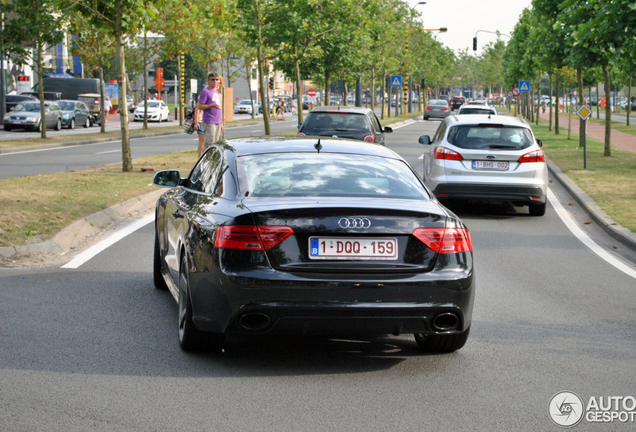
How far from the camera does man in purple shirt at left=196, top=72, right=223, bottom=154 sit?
1856 centimetres

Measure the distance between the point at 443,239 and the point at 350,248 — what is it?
1.90ft

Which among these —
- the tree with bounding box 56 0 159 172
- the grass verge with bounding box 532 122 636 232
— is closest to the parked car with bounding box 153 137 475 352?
the grass verge with bounding box 532 122 636 232

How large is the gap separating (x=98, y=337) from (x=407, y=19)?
3003 inches

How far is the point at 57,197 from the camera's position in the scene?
1327cm

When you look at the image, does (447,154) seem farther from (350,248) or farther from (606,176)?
(350,248)

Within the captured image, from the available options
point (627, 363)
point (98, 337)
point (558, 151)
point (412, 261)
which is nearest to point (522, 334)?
point (627, 363)

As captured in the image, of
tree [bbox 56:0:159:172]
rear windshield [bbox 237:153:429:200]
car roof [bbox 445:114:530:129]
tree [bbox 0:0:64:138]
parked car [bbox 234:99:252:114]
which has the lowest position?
rear windshield [bbox 237:153:429:200]

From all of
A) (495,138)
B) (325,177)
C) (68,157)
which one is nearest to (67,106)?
(68,157)

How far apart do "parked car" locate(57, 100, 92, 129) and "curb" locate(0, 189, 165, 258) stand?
32.6m

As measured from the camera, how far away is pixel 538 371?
5.43 m

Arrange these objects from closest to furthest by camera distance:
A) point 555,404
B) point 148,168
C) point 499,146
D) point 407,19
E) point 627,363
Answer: point 555,404, point 627,363, point 499,146, point 148,168, point 407,19

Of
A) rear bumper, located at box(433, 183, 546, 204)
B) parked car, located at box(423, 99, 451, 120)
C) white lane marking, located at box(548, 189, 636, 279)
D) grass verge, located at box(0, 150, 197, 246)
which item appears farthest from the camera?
parked car, located at box(423, 99, 451, 120)

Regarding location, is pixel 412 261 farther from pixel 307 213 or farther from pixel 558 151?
pixel 558 151

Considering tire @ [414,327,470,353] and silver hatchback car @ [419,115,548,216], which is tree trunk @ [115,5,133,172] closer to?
silver hatchback car @ [419,115,548,216]
